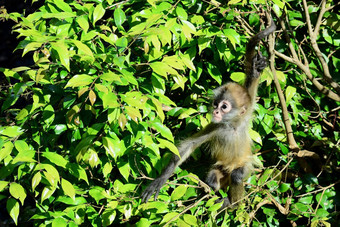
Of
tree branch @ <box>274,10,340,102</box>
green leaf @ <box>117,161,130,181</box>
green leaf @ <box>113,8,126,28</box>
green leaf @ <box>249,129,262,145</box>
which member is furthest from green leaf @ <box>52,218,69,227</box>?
tree branch @ <box>274,10,340,102</box>

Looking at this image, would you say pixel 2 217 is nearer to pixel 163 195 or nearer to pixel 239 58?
pixel 163 195

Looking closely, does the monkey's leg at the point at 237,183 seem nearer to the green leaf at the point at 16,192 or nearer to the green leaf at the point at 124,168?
the green leaf at the point at 124,168

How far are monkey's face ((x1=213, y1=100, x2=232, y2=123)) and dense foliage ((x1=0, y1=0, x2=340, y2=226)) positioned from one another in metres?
0.09

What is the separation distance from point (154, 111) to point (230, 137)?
1.25 metres

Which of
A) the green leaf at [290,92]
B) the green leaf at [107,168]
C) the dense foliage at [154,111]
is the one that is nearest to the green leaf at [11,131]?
the dense foliage at [154,111]

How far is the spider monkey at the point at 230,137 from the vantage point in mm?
4098

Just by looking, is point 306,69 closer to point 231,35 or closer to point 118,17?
point 231,35

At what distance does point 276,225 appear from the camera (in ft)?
15.2

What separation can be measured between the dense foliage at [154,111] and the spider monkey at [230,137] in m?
0.11

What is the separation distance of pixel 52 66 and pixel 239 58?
181 cm

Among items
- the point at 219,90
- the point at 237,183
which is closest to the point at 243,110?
the point at 219,90

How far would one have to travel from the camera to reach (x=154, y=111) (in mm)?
3883

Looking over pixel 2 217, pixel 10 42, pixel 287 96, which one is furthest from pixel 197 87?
pixel 10 42

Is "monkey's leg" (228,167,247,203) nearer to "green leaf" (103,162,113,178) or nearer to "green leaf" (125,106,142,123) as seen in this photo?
"green leaf" (103,162,113,178)
